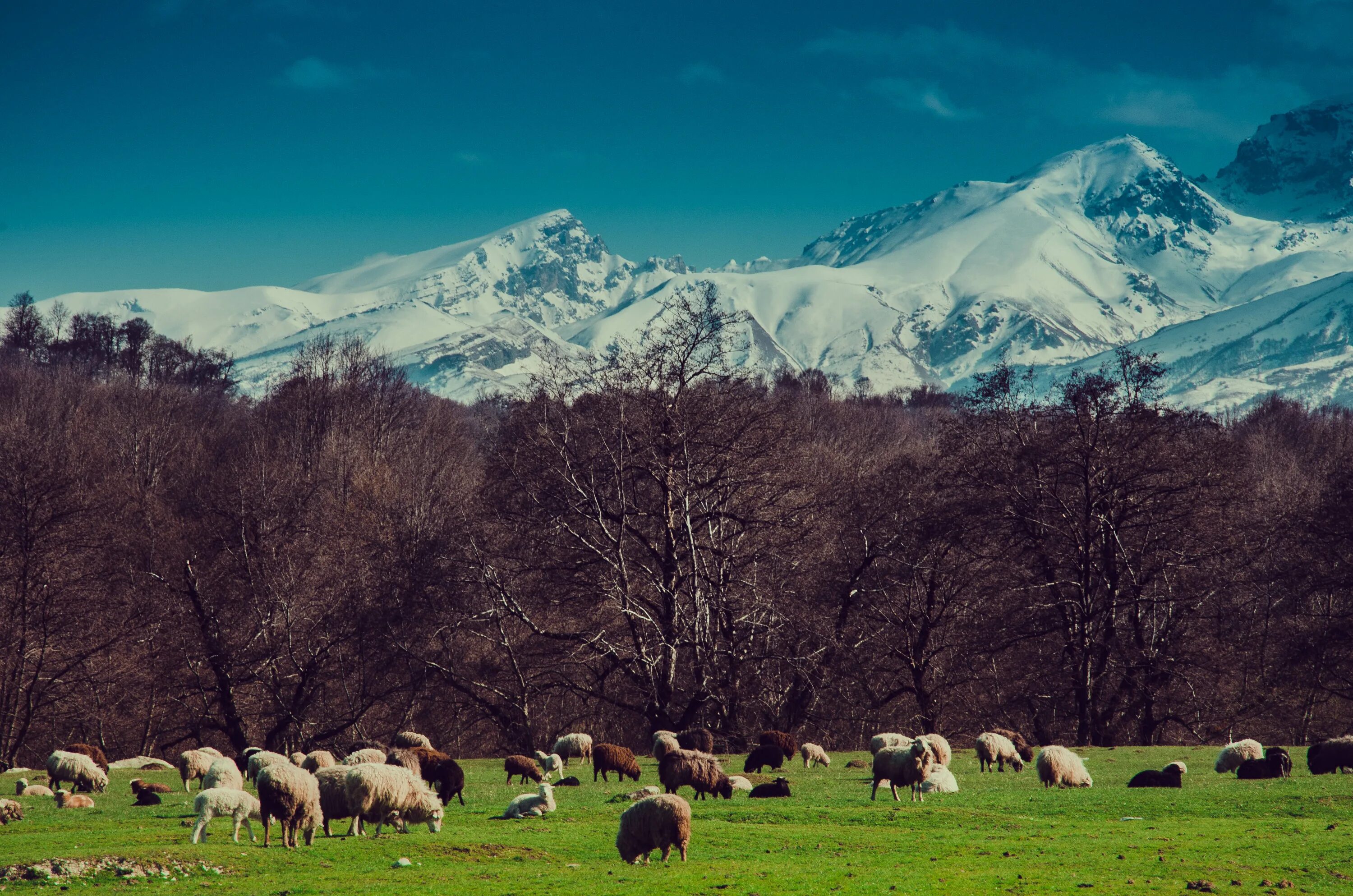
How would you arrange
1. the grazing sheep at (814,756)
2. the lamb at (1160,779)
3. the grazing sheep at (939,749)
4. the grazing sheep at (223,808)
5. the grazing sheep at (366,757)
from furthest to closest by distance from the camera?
the grazing sheep at (814,756), the grazing sheep at (939,749), the lamb at (1160,779), the grazing sheep at (366,757), the grazing sheep at (223,808)

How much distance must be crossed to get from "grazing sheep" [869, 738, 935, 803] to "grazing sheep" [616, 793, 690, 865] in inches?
305

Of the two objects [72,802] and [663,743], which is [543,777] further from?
[72,802]

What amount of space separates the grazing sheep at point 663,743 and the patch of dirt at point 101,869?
17990 millimetres

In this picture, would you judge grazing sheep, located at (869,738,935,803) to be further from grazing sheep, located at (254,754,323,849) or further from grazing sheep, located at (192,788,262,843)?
grazing sheep, located at (192,788,262,843)

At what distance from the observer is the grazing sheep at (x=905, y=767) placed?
2462 cm

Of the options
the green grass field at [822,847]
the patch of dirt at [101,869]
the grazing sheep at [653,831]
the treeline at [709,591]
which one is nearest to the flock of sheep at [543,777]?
the grazing sheep at [653,831]

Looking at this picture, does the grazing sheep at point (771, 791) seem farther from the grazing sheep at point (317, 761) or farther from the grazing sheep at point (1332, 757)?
the grazing sheep at point (1332, 757)

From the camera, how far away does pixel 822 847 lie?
1961cm

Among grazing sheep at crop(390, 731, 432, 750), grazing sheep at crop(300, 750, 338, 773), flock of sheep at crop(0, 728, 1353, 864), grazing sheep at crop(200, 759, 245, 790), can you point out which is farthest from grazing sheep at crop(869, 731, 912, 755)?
grazing sheep at crop(200, 759, 245, 790)

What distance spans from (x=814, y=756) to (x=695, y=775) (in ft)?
32.4

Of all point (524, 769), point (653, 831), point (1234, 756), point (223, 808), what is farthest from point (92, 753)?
point (1234, 756)

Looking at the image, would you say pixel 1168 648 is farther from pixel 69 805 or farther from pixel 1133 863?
pixel 69 805

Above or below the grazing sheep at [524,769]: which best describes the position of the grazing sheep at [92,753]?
below

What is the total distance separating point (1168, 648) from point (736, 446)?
17826 millimetres
